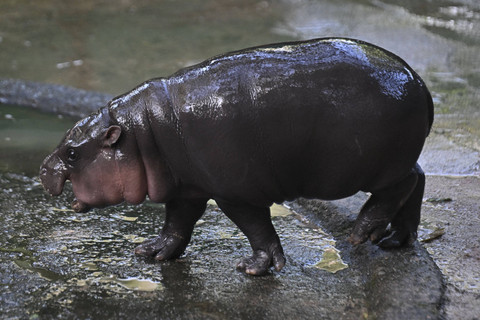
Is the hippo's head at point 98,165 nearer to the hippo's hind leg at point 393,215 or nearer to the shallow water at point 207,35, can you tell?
the hippo's hind leg at point 393,215

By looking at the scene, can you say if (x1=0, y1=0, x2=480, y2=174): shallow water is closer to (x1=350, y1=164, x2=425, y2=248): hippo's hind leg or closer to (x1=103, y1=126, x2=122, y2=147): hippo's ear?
(x1=350, y1=164, x2=425, y2=248): hippo's hind leg

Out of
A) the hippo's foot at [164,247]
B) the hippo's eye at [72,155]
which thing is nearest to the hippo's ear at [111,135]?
the hippo's eye at [72,155]

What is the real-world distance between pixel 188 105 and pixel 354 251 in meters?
1.24

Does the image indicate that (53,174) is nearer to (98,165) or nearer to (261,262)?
(98,165)

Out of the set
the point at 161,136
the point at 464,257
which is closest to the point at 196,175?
the point at 161,136

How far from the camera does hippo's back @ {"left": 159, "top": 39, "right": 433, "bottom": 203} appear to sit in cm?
334

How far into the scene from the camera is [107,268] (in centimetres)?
374

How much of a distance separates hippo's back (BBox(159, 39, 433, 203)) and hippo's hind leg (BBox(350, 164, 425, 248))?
0.62 feet

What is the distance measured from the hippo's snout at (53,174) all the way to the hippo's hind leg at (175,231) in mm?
581

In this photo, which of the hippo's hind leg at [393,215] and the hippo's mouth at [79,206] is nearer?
the hippo's mouth at [79,206]

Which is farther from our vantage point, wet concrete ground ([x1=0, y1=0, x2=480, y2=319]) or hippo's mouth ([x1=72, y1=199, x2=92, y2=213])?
hippo's mouth ([x1=72, y1=199, x2=92, y2=213])

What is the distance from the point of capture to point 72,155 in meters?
3.54

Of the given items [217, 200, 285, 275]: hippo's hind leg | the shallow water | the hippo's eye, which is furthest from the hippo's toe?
the shallow water

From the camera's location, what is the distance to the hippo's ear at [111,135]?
344 cm
